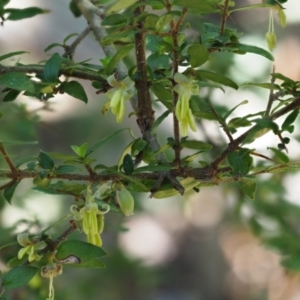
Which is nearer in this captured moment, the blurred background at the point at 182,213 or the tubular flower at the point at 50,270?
the tubular flower at the point at 50,270

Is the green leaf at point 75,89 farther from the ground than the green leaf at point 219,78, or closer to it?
closer to it

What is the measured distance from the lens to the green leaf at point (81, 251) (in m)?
→ 0.36

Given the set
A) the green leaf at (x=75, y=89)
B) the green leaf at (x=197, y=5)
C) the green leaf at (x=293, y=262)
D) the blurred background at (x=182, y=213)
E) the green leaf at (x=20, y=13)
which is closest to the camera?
the green leaf at (x=197, y=5)

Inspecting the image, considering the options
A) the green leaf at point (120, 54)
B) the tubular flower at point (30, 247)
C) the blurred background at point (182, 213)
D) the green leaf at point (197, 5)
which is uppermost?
the green leaf at point (197, 5)

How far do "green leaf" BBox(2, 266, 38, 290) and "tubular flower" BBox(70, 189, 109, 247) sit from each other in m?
0.04

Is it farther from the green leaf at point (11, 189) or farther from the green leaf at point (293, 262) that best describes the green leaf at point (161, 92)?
the green leaf at point (293, 262)

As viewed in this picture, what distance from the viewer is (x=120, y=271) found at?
4.44 feet

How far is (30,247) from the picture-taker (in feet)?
1.26

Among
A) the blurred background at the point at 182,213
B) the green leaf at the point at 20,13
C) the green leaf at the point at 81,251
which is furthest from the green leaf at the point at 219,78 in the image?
the blurred background at the point at 182,213

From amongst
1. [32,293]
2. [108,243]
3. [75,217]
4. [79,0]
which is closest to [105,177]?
[75,217]

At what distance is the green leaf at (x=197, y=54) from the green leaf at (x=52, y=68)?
110 mm

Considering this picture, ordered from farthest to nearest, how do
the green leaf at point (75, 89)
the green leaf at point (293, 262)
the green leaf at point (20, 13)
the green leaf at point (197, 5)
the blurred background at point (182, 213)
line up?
the blurred background at point (182, 213) → the green leaf at point (293, 262) → the green leaf at point (20, 13) → the green leaf at point (75, 89) → the green leaf at point (197, 5)

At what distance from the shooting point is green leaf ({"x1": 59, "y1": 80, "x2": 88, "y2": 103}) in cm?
42

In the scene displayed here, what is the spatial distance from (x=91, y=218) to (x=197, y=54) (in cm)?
11
